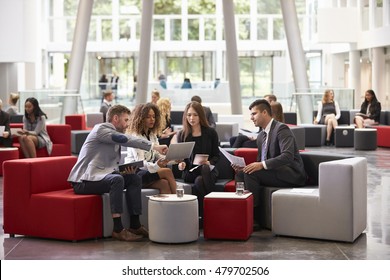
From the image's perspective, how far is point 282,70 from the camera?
45.4 meters

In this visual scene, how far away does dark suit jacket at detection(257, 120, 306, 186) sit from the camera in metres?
8.92

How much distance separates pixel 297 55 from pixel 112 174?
16.3 meters

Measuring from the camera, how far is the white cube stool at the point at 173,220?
820cm

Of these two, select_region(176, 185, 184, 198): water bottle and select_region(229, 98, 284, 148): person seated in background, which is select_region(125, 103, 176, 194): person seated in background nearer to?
select_region(176, 185, 184, 198): water bottle

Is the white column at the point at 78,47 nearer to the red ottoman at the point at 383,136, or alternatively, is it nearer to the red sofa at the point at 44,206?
the red ottoman at the point at 383,136

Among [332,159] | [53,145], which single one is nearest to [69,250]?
[332,159]

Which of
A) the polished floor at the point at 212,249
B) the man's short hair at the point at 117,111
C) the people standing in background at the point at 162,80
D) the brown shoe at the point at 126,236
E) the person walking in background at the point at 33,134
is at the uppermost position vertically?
the people standing in background at the point at 162,80

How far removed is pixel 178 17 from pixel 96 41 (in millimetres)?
5017

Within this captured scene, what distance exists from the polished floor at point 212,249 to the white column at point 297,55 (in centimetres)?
1531

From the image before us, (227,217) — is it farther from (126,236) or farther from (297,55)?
(297,55)

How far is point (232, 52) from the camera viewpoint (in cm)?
2419

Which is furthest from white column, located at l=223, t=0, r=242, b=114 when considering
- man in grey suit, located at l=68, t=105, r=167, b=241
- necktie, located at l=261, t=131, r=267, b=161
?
man in grey suit, located at l=68, t=105, r=167, b=241

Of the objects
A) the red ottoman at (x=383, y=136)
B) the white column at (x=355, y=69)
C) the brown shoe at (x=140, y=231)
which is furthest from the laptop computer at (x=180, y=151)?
the white column at (x=355, y=69)

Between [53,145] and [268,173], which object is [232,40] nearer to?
[53,145]
